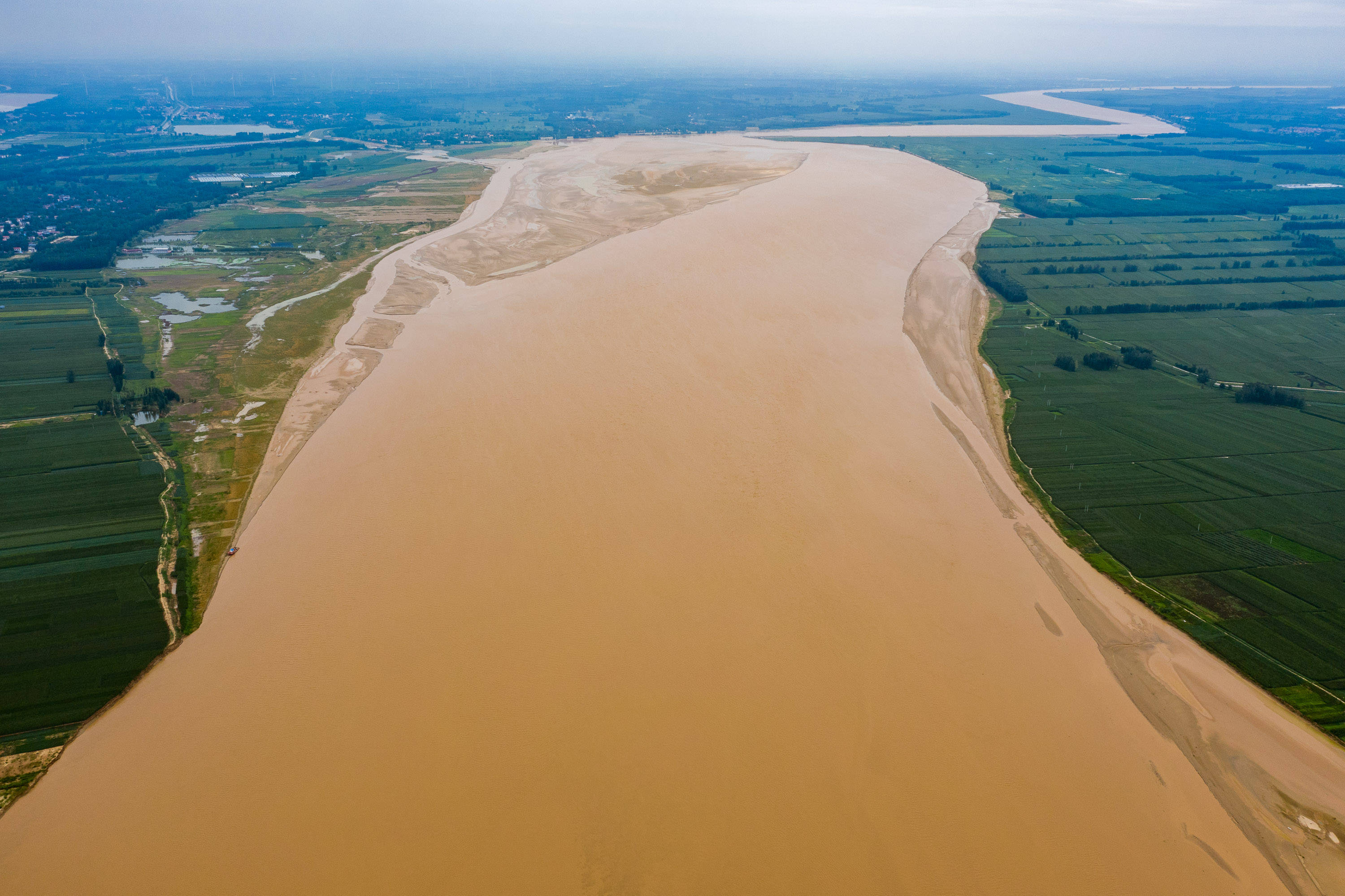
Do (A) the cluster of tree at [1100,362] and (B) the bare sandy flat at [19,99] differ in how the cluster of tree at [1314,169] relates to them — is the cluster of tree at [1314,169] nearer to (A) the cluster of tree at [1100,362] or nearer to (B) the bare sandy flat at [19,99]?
(A) the cluster of tree at [1100,362]

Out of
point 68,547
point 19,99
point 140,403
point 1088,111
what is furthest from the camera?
point 1088,111

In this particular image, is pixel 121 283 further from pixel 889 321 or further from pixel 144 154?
pixel 144 154

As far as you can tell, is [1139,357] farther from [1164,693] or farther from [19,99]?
[19,99]

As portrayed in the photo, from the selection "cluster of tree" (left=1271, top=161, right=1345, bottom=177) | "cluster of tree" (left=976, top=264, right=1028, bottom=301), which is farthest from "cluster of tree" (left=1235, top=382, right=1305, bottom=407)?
"cluster of tree" (left=1271, top=161, right=1345, bottom=177)

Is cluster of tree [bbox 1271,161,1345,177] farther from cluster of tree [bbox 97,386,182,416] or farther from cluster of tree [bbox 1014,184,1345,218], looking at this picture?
cluster of tree [bbox 97,386,182,416]

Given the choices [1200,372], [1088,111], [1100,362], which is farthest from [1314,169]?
[1100,362]

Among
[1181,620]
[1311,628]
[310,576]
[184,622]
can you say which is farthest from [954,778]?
[184,622]

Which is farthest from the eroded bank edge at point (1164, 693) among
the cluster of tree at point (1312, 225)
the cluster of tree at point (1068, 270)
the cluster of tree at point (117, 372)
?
the cluster of tree at point (1312, 225)
